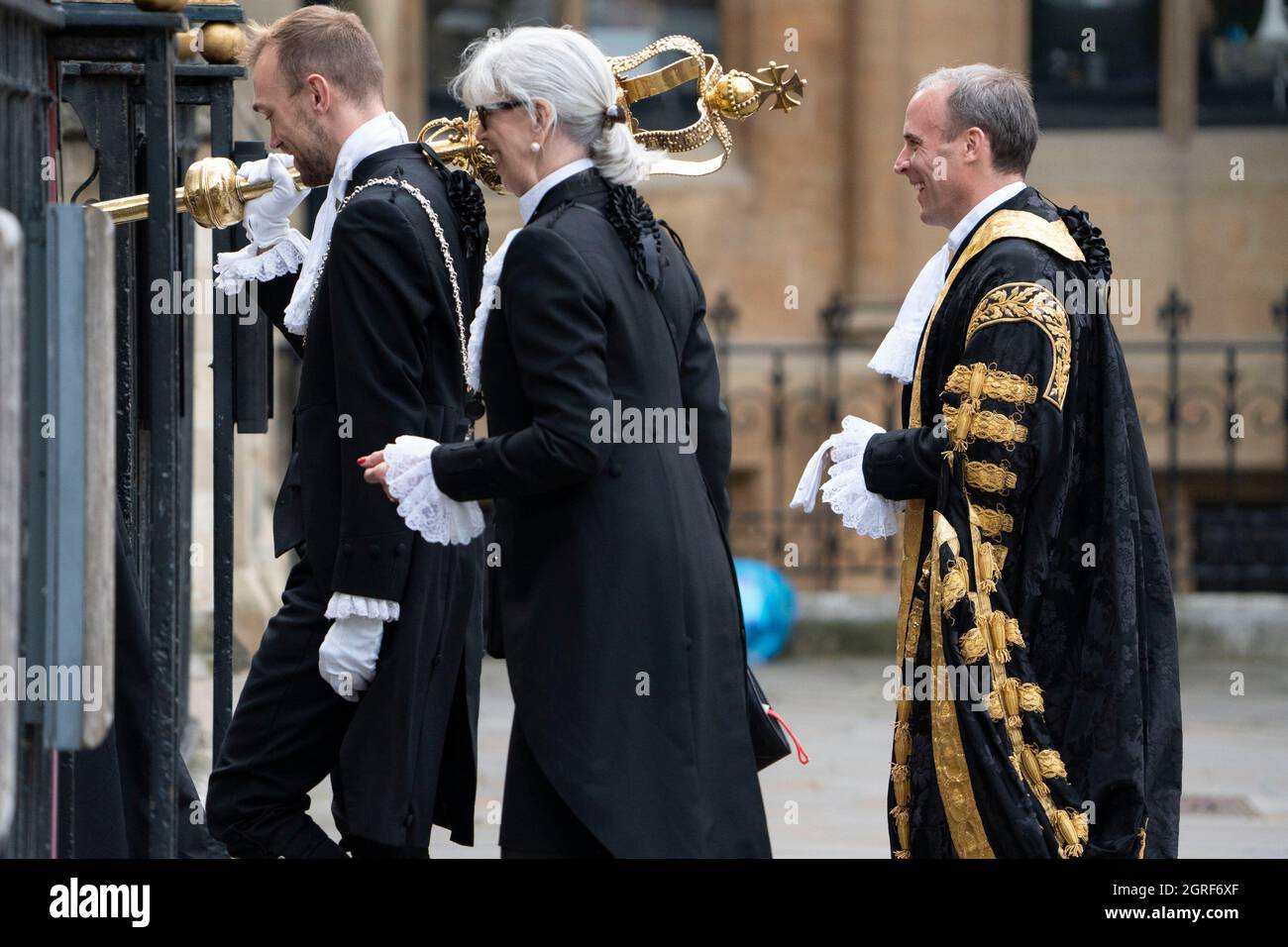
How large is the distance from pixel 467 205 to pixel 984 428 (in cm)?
107

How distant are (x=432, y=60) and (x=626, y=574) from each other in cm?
891

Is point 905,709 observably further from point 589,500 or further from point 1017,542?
point 589,500

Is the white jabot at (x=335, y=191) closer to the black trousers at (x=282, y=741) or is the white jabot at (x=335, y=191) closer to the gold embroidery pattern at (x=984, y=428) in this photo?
the black trousers at (x=282, y=741)

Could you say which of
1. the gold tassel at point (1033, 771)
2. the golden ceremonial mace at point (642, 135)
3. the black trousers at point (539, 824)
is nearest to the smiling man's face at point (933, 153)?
the golden ceremonial mace at point (642, 135)

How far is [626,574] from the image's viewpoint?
3.40 m

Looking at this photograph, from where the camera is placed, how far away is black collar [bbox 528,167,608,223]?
11.4ft

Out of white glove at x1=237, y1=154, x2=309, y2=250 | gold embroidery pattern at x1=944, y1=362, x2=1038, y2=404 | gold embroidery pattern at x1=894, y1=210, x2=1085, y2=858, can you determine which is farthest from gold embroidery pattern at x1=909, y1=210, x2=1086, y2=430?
white glove at x1=237, y1=154, x2=309, y2=250

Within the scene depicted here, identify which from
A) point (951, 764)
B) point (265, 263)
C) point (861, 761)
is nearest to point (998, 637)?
point (951, 764)

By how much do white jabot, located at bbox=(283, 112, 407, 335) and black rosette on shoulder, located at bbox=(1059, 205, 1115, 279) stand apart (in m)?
1.33

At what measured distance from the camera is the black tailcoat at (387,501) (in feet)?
11.9

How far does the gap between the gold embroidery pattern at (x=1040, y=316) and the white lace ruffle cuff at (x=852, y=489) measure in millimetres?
320

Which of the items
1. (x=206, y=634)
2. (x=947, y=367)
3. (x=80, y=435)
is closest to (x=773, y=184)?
(x=206, y=634)

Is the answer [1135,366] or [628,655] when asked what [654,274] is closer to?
[628,655]

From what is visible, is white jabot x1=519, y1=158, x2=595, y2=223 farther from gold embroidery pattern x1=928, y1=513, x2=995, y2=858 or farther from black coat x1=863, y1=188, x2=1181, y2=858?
gold embroidery pattern x1=928, y1=513, x2=995, y2=858
